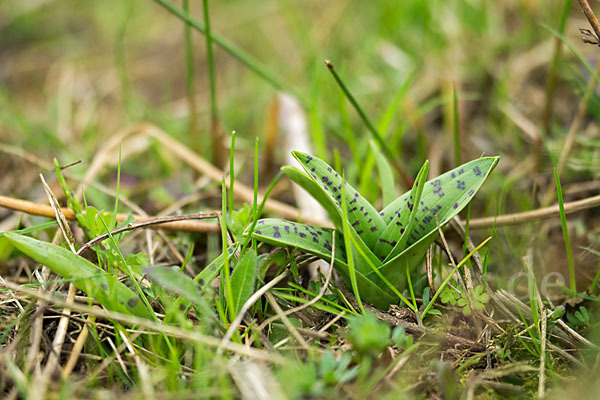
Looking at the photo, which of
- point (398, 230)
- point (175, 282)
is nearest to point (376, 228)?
point (398, 230)

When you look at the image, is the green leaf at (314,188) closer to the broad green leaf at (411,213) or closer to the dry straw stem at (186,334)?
the broad green leaf at (411,213)

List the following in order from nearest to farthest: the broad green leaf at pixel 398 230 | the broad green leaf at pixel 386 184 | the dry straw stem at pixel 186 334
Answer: the dry straw stem at pixel 186 334 < the broad green leaf at pixel 398 230 < the broad green leaf at pixel 386 184

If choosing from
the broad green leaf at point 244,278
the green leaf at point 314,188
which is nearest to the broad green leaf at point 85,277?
the broad green leaf at point 244,278

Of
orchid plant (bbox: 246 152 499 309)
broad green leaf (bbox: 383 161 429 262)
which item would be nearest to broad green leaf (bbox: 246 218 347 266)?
orchid plant (bbox: 246 152 499 309)

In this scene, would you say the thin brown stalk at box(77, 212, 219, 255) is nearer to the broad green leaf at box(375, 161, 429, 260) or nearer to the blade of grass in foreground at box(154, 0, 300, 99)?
the broad green leaf at box(375, 161, 429, 260)

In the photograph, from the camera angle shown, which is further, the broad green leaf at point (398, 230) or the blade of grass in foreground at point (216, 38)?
the blade of grass in foreground at point (216, 38)

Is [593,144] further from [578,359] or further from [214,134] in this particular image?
[214,134]

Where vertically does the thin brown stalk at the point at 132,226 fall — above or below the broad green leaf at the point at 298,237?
above

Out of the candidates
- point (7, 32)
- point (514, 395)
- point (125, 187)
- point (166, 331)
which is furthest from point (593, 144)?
point (7, 32)
